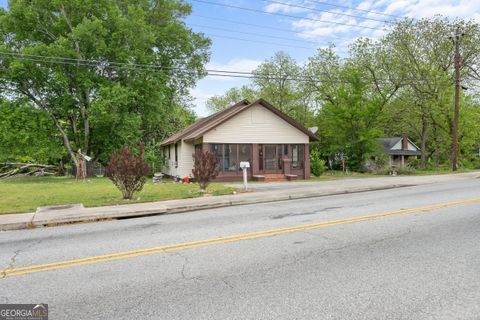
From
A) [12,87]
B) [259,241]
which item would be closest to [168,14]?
[12,87]

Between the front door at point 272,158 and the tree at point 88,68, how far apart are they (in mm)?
10749

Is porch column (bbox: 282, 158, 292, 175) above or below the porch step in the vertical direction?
above

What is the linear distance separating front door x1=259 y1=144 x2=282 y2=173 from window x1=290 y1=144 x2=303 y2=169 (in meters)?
1.11

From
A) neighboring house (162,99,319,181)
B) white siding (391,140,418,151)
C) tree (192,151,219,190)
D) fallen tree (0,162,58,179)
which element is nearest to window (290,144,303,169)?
neighboring house (162,99,319,181)

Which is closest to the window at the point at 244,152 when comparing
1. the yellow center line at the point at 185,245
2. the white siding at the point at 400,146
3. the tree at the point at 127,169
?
the tree at the point at 127,169

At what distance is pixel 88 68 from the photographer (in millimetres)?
27703

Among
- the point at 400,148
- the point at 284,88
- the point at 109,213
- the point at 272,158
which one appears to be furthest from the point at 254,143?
the point at 400,148

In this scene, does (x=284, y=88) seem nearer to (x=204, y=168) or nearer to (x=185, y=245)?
(x=204, y=168)

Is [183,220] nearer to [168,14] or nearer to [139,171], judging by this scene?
[139,171]

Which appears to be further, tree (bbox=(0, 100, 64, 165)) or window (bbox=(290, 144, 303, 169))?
tree (bbox=(0, 100, 64, 165))

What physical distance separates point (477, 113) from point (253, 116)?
80.7ft

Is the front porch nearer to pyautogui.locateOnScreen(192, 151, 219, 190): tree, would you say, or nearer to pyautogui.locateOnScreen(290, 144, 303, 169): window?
pyautogui.locateOnScreen(290, 144, 303, 169): window

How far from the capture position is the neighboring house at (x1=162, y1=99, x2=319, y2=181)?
21703mm

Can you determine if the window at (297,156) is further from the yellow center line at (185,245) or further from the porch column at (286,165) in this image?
the yellow center line at (185,245)
